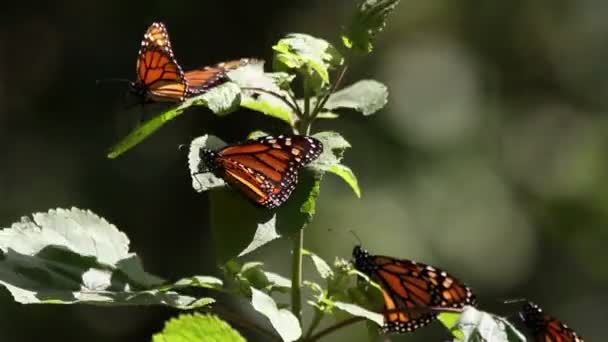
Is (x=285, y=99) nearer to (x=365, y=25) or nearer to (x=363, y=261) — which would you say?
(x=365, y=25)

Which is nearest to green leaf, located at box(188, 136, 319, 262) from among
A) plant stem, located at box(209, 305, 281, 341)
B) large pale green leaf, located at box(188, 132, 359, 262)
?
large pale green leaf, located at box(188, 132, 359, 262)

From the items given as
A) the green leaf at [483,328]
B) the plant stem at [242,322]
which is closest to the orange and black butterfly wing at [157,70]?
the plant stem at [242,322]

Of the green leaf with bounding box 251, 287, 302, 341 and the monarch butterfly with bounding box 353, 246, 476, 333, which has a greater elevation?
the green leaf with bounding box 251, 287, 302, 341

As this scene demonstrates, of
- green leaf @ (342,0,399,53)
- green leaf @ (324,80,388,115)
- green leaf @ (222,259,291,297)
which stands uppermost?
green leaf @ (342,0,399,53)

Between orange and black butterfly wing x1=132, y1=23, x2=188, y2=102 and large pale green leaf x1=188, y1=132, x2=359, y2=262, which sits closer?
large pale green leaf x1=188, y1=132, x2=359, y2=262

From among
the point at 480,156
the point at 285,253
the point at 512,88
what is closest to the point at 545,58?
the point at 512,88

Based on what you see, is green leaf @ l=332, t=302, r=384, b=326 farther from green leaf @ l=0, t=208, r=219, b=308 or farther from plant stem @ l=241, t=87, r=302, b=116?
plant stem @ l=241, t=87, r=302, b=116

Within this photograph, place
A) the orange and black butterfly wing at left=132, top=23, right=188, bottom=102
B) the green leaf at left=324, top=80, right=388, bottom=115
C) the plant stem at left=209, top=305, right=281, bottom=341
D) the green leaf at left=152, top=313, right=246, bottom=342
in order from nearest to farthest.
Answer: the green leaf at left=152, top=313, right=246, bottom=342
the plant stem at left=209, top=305, right=281, bottom=341
the orange and black butterfly wing at left=132, top=23, right=188, bottom=102
the green leaf at left=324, top=80, right=388, bottom=115

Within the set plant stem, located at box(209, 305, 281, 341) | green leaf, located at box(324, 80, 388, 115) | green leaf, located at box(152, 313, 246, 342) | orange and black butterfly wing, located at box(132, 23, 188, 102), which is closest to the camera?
green leaf, located at box(152, 313, 246, 342)
